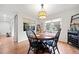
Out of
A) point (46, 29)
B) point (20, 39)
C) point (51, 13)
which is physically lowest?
point (20, 39)

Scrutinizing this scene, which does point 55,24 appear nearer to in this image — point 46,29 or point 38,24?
point 46,29

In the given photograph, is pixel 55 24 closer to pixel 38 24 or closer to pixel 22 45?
pixel 38 24

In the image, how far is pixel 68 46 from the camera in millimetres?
2049

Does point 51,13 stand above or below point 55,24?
above

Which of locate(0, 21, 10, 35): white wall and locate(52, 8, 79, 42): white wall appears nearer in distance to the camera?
locate(52, 8, 79, 42): white wall

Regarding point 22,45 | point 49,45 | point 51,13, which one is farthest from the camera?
point 49,45

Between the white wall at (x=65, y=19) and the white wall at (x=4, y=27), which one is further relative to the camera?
the white wall at (x=4, y=27)

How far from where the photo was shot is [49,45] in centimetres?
255

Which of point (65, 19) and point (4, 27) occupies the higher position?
point (65, 19)

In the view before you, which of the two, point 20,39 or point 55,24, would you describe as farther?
point 20,39

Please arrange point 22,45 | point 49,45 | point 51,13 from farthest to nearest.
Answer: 1. point 49,45
2. point 22,45
3. point 51,13

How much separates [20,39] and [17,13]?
66cm
